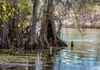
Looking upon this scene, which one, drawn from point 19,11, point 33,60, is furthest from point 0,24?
point 33,60

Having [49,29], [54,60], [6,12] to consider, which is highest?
[6,12]

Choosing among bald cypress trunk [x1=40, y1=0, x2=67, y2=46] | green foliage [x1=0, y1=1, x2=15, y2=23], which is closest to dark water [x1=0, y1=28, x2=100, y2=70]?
bald cypress trunk [x1=40, y1=0, x2=67, y2=46]

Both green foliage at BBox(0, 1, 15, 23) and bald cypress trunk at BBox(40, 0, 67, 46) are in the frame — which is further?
bald cypress trunk at BBox(40, 0, 67, 46)

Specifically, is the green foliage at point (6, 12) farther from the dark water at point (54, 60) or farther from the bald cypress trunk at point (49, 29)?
the dark water at point (54, 60)

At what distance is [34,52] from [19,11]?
2.30 m

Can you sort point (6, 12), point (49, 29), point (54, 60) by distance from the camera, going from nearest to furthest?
point (54, 60) < point (6, 12) < point (49, 29)

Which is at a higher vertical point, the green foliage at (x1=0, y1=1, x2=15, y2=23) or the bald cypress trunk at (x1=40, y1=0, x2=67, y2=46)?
the green foliage at (x1=0, y1=1, x2=15, y2=23)

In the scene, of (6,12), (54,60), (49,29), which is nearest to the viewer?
(54,60)

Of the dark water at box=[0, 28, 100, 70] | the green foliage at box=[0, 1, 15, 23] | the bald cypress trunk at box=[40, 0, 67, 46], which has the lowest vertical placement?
the dark water at box=[0, 28, 100, 70]

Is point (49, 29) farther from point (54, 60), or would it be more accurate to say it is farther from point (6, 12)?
point (54, 60)

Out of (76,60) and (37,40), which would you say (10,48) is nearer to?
(37,40)

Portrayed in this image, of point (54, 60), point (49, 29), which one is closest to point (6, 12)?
point (49, 29)

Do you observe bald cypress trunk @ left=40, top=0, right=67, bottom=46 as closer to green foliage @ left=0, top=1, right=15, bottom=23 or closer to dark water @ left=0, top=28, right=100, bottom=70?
dark water @ left=0, top=28, right=100, bottom=70

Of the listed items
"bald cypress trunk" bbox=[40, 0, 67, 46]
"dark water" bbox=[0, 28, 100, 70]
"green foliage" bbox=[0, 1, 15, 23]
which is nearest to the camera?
"dark water" bbox=[0, 28, 100, 70]
